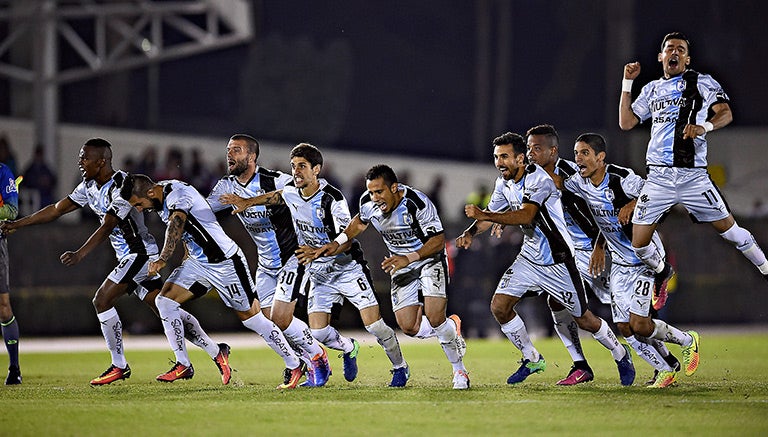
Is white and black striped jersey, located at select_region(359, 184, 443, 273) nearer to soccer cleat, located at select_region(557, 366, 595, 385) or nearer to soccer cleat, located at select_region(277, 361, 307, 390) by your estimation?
soccer cleat, located at select_region(277, 361, 307, 390)

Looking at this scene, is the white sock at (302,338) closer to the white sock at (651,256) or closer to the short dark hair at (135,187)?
the short dark hair at (135,187)

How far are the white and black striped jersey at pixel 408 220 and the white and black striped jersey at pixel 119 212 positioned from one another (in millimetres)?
2435

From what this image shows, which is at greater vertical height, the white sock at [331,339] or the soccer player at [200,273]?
the soccer player at [200,273]

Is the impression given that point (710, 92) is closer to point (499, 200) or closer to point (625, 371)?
point (499, 200)

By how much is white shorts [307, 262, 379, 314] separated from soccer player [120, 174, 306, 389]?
19.6 inches

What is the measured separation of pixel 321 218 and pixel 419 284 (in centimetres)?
114

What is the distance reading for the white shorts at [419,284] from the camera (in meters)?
12.1

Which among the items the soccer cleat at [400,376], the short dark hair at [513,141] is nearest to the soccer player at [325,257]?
the soccer cleat at [400,376]

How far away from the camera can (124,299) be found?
22453 millimetres

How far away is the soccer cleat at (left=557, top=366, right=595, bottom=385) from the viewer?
1267 centimetres

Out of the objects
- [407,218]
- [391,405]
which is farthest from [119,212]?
[391,405]

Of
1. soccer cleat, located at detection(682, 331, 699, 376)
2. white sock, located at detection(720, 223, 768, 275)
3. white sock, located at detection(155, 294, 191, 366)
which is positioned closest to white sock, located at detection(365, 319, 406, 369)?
white sock, located at detection(155, 294, 191, 366)

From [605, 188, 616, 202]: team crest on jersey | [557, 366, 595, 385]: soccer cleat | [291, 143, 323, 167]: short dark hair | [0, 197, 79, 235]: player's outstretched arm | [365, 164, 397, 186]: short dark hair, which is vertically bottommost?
[557, 366, 595, 385]: soccer cleat

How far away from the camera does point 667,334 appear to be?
12.2 meters
